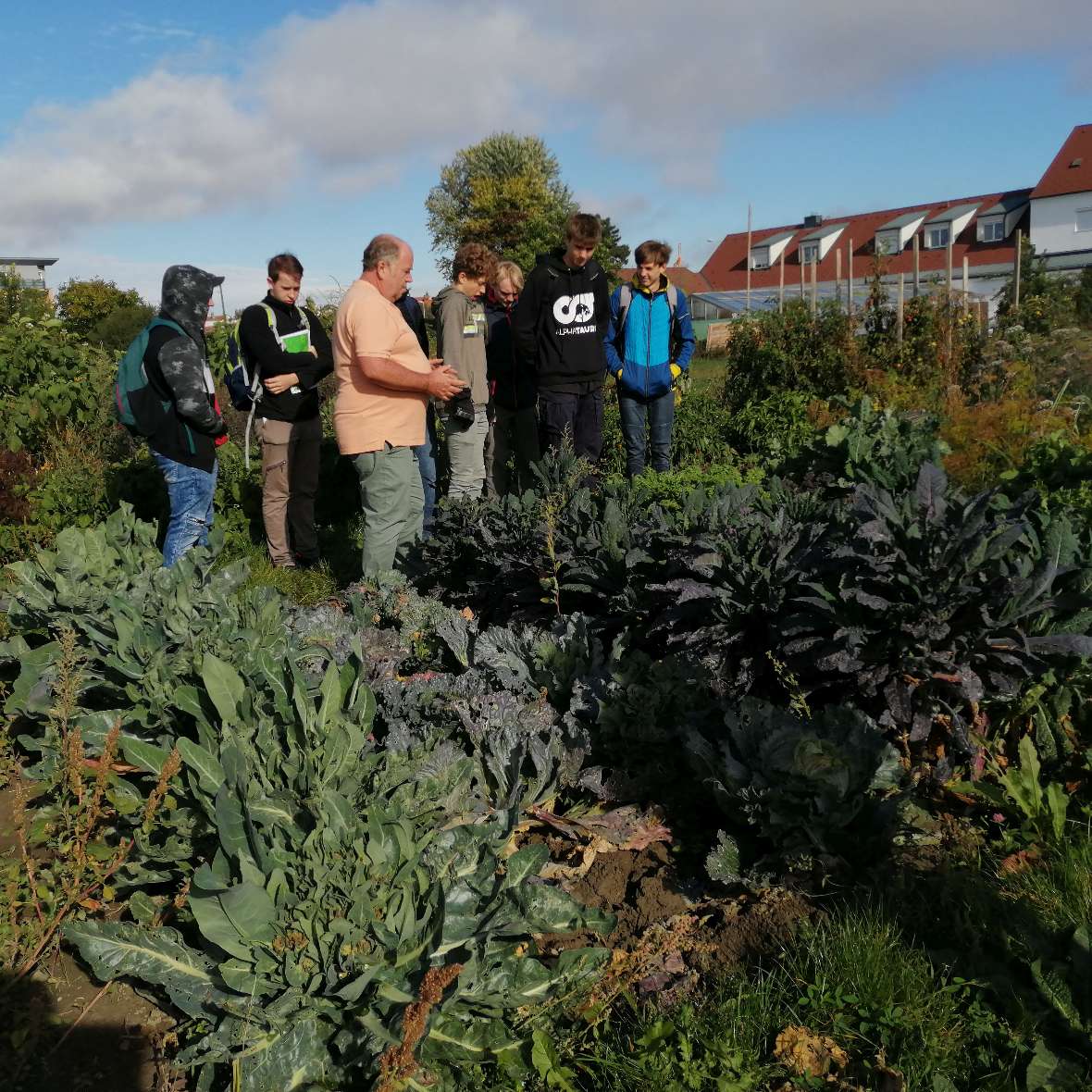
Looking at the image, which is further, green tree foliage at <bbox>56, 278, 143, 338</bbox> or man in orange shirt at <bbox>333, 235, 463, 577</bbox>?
green tree foliage at <bbox>56, 278, 143, 338</bbox>

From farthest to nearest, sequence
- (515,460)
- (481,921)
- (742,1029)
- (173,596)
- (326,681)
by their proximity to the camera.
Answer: (515,460) → (173,596) → (326,681) → (481,921) → (742,1029)

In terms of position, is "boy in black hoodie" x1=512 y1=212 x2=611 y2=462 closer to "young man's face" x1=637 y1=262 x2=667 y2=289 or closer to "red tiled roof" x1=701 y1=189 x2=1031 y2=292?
"young man's face" x1=637 y1=262 x2=667 y2=289

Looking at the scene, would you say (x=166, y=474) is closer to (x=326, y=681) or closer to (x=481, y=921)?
(x=326, y=681)

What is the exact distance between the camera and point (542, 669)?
3.46 m

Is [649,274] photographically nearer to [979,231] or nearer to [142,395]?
[142,395]

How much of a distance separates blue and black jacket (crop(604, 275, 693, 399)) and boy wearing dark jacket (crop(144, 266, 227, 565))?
2.86 m

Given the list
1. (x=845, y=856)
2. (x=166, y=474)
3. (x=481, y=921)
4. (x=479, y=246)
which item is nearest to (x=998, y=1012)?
(x=845, y=856)

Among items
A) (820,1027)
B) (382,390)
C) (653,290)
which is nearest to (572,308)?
(653,290)

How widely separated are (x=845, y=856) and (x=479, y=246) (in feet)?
15.3

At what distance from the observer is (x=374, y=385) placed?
490 cm

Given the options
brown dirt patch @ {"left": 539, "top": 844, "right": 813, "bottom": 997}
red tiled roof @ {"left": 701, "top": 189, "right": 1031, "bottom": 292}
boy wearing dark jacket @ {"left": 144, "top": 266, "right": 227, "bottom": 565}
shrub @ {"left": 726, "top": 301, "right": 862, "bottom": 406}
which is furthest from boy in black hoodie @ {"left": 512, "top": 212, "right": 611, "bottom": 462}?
red tiled roof @ {"left": 701, "top": 189, "right": 1031, "bottom": 292}

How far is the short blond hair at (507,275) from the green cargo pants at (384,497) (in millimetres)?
2011

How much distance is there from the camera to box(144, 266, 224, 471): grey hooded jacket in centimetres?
496

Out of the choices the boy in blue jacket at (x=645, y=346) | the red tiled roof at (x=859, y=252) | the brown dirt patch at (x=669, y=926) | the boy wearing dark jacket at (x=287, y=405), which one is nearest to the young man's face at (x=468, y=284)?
the boy wearing dark jacket at (x=287, y=405)
